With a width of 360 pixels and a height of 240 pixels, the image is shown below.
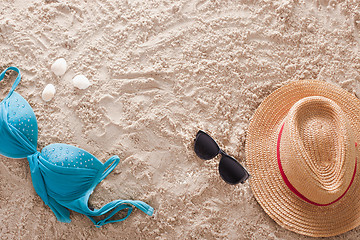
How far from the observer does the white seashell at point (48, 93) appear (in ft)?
5.49

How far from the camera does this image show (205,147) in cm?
161

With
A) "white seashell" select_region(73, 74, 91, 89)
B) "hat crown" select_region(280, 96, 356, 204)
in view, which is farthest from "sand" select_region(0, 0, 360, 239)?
"hat crown" select_region(280, 96, 356, 204)

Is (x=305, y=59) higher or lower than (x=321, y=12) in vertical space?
lower

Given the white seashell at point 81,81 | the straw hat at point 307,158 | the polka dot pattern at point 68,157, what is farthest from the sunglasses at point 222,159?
the white seashell at point 81,81

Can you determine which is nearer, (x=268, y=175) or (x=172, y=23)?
(x=268, y=175)

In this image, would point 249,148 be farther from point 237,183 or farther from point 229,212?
point 229,212

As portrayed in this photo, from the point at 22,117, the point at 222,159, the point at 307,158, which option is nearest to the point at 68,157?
the point at 22,117

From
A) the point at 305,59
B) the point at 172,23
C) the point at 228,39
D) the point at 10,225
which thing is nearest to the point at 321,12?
→ the point at 305,59

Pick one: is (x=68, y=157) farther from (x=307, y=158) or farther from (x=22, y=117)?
(x=307, y=158)

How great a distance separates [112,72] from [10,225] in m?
0.89

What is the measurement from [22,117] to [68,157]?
0.92ft

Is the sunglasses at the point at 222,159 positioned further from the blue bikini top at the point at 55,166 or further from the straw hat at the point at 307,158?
the blue bikini top at the point at 55,166

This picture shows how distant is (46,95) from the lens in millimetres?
1672

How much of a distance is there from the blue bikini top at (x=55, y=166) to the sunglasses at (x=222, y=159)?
371 millimetres
